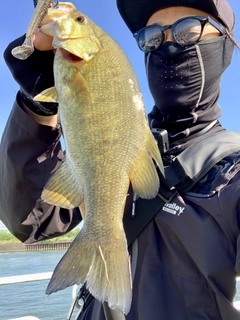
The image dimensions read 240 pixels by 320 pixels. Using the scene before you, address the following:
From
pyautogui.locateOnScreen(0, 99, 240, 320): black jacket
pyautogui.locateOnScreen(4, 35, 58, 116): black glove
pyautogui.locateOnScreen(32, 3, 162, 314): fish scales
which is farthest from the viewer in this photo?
pyautogui.locateOnScreen(4, 35, 58, 116): black glove

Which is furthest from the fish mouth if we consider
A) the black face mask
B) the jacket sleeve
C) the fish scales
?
the black face mask

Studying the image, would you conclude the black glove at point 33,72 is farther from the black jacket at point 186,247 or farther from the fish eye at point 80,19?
the fish eye at point 80,19

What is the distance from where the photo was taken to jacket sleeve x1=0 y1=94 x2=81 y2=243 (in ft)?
7.28

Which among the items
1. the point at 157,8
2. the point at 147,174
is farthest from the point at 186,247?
the point at 157,8

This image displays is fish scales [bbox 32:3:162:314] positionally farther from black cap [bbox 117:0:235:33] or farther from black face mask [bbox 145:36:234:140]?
black cap [bbox 117:0:235:33]

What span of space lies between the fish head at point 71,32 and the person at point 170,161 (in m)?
0.17

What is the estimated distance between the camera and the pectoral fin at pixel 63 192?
164 cm

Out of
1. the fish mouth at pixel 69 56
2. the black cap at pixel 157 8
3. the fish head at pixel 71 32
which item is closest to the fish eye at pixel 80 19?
the fish head at pixel 71 32

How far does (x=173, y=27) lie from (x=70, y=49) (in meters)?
1.08

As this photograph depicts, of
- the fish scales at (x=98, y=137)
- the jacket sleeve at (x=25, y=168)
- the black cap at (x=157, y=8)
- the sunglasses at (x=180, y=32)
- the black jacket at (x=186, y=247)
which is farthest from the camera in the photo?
the black cap at (x=157, y=8)

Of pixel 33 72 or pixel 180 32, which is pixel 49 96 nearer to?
pixel 33 72

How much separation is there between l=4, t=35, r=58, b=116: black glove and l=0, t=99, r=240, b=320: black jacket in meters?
0.20

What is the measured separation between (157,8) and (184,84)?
63cm

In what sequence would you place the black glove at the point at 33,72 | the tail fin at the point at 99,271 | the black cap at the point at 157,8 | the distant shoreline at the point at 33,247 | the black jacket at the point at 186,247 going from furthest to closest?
the distant shoreline at the point at 33,247 → the black cap at the point at 157,8 → the black glove at the point at 33,72 → the black jacket at the point at 186,247 → the tail fin at the point at 99,271
